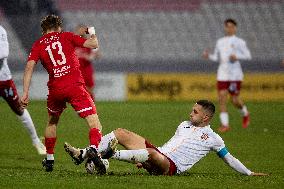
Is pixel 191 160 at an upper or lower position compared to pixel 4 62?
lower

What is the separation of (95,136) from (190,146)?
3.94 ft

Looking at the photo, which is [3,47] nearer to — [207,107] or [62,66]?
[62,66]

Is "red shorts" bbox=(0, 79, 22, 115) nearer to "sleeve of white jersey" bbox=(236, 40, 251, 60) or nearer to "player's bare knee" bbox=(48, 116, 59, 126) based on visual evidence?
"player's bare knee" bbox=(48, 116, 59, 126)

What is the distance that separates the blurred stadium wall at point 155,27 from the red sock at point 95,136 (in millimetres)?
16938

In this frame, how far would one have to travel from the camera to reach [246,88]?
25.4m

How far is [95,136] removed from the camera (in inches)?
400

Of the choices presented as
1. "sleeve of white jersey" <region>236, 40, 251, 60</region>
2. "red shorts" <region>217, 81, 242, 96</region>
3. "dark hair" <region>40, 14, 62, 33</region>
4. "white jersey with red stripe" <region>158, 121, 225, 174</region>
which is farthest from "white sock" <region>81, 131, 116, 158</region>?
"sleeve of white jersey" <region>236, 40, 251, 60</region>

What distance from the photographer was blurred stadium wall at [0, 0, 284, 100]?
28.4m

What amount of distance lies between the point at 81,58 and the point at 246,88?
5801 millimetres

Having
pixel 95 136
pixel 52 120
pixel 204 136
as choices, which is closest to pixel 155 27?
pixel 52 120

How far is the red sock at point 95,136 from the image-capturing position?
33.1 ft

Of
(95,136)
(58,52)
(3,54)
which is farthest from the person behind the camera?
(3,54)

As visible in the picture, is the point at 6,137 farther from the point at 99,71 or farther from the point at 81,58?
the point at 99,71

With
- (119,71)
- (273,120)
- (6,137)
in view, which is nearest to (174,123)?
(273,120)
